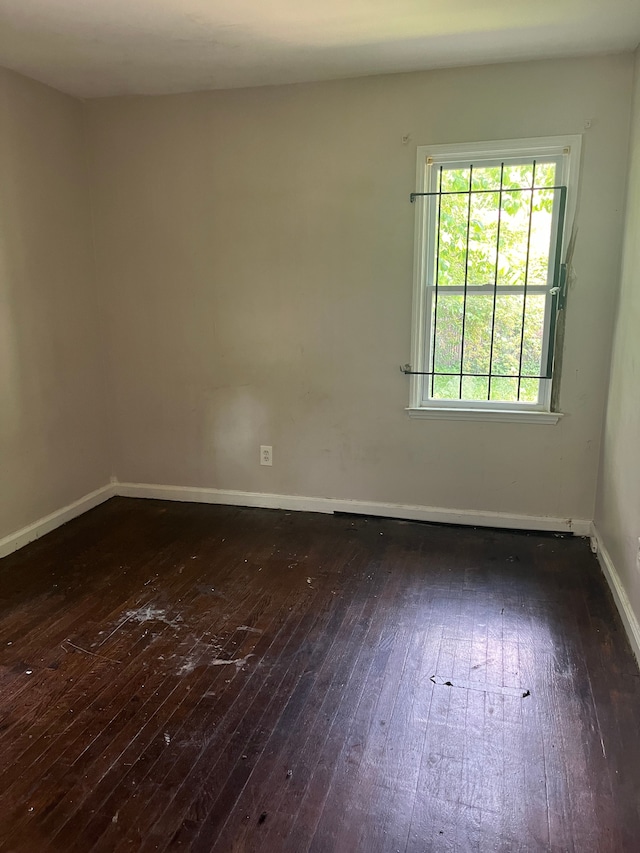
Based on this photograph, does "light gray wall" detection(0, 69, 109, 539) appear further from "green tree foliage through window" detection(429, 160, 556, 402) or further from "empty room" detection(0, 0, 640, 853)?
"green tree foliage through window" detection(429, 160, 556, 402)

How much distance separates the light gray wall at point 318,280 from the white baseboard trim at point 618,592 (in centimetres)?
28

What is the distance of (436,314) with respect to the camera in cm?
326

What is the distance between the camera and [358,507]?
11.6 feet

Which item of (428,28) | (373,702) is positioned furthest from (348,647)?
(428,28)

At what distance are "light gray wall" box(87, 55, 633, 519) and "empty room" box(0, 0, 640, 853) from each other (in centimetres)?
2

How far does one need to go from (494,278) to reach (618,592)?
5.47 feet

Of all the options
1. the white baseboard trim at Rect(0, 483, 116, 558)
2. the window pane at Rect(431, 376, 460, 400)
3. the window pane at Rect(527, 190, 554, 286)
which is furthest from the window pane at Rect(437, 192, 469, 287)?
the white baseboard trim at Rect(0, 483, 116, 558)

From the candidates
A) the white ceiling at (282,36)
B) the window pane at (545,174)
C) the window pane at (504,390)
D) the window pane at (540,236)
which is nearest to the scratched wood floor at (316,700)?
the window pane at (504,390)

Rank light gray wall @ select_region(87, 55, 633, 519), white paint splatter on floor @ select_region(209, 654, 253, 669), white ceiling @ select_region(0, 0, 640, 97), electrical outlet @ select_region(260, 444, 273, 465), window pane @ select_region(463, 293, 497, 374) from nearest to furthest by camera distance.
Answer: white paint splatter on floor @ select_region(209, 654, 253, 669) → white ceiling @ select_region(0, 0, 640, 97) → light gray wall @ select_region(87, 55, 633, 519) → window pane @ select_region(463, 293, 497, 374) → electrical outlet @ select_region(260, 444, 273, 465)

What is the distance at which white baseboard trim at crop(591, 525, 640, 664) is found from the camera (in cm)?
221

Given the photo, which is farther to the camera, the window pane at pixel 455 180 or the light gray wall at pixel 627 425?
the window pane at pixel 455 180

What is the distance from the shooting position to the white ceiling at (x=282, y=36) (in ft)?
7.52

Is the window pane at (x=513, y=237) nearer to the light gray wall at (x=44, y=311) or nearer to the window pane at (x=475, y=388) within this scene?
the window pane at (x=475, y=388)

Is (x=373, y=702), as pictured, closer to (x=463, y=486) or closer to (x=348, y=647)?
(x=348, y=647)
